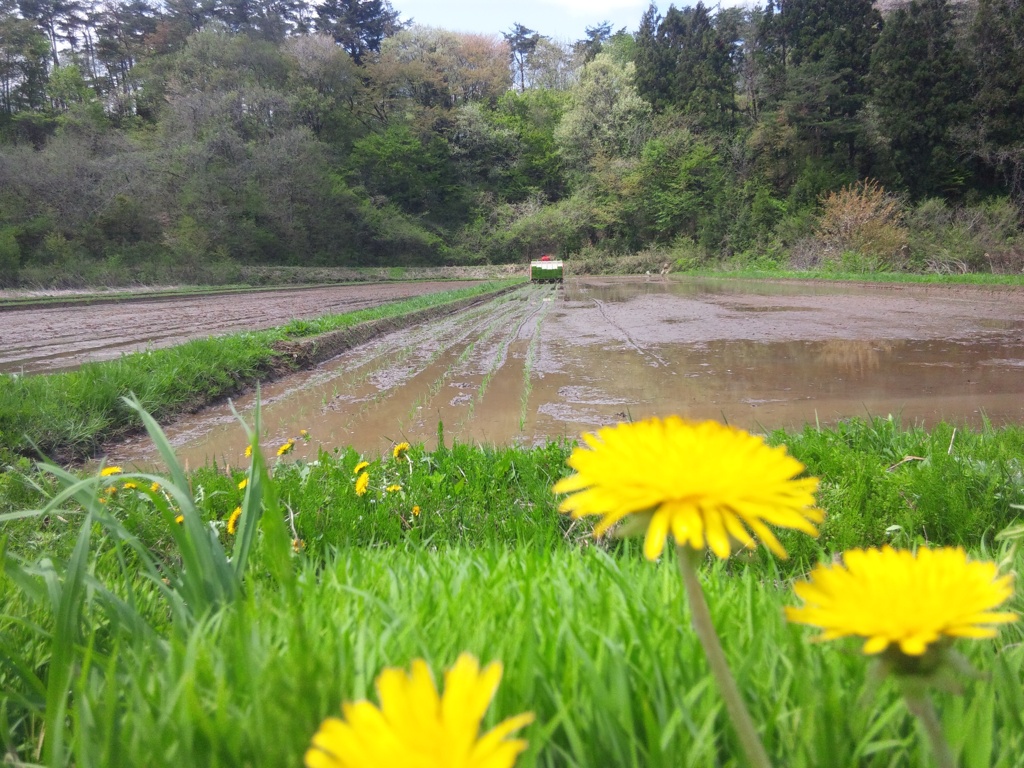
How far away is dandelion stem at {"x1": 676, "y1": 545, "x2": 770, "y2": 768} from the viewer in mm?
374

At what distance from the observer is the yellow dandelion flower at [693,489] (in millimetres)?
375

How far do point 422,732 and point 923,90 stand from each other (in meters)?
31.2

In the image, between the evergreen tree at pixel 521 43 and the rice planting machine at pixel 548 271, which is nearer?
the rice planting machine at pixel 548 271

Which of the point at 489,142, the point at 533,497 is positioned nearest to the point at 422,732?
the point at 533,497

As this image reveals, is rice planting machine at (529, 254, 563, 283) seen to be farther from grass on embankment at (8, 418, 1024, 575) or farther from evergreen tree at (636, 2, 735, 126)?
grass on embankment at (8, 418, 1024, 575)

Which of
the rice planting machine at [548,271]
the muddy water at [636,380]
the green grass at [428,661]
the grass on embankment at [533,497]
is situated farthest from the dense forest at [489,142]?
the green grass at [428,661]

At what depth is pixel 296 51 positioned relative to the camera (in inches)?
1390

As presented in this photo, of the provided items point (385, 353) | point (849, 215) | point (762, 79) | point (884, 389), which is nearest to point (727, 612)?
point (884, 389)

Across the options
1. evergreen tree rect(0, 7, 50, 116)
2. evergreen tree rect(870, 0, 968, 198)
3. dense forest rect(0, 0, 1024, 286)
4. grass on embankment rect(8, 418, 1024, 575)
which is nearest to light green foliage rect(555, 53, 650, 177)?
dense forest rect(0, 0, 1024, 286)

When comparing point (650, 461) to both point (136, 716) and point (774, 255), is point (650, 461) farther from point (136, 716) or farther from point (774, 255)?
point (774, 255)

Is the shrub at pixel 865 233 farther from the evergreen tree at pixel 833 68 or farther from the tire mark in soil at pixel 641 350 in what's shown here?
the tire mark in soil at pixel 641 350

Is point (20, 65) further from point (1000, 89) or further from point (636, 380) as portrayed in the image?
point (1000, 89)

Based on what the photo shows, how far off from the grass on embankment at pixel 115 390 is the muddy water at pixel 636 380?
25 centimetres

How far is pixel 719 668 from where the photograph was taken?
1.27 ft
